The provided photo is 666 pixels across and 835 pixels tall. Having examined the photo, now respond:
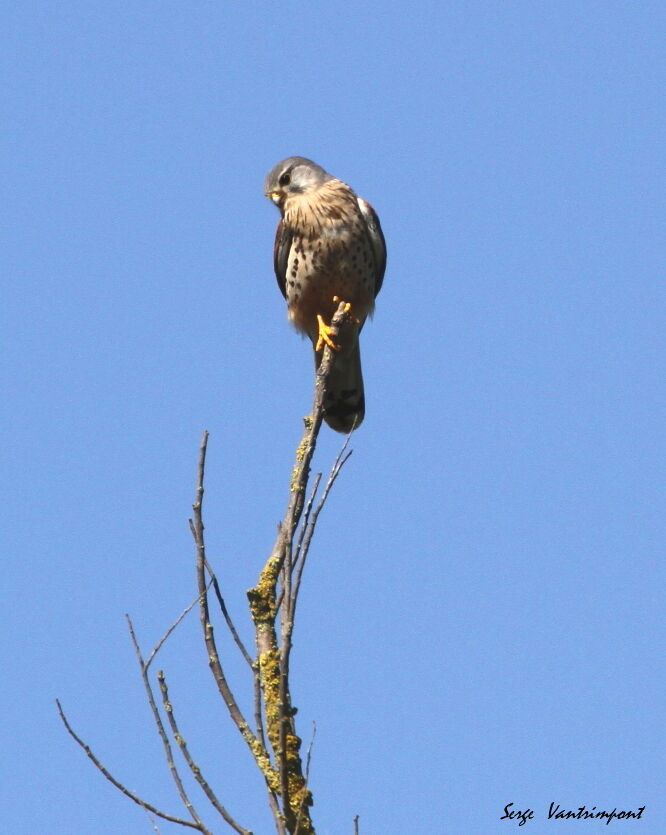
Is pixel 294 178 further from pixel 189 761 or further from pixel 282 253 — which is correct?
pixel 189 761

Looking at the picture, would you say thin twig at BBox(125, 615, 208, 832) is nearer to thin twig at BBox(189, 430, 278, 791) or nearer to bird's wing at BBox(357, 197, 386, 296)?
thin twig at BBox(189, 430, 278, 791)

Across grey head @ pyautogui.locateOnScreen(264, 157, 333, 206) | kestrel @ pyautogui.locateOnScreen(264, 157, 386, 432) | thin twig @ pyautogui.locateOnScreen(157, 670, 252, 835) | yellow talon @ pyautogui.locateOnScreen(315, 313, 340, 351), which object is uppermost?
grey head @ pyautogui.locateOnScreen(264, 157, 333, 206)

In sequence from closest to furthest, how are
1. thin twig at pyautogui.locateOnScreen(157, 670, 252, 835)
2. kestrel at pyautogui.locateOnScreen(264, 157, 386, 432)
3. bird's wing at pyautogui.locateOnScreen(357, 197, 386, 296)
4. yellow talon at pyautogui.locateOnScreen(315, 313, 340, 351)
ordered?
1. thin twig at pyautogui.locateOnScreen(157, 670, 252, 835)
2. yellow talon at pyautogui.locateOnScreen(315, 313, 340, 351)
3. kestrel at pyautogui.locateOnScreen(264, 157, 386, 432)
4. bird's wing at pyautogui.locateOnScreen(357, 197, 386, 296)

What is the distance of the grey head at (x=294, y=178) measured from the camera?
571cm

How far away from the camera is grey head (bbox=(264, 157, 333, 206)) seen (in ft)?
18.7

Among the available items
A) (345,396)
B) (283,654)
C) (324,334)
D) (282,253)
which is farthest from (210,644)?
(282,253)

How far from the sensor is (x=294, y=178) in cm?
574

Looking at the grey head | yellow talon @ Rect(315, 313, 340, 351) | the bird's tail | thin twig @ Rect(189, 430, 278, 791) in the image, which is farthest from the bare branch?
the grey head

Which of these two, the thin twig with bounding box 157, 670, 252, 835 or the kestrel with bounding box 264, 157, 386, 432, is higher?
the kestrel with bounding box 264, 157, 386, 432

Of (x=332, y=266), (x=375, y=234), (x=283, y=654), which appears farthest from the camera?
(x=375, y=234)

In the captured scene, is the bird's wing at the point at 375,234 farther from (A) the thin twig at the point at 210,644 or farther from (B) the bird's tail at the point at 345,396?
(A) the thin twig at the point at 210,644

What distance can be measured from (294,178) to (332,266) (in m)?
0.58

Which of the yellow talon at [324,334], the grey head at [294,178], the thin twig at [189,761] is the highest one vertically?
the grey head at [294,178]

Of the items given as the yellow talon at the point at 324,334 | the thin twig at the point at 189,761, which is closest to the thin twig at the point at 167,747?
the thin twig at the point at 189,761
